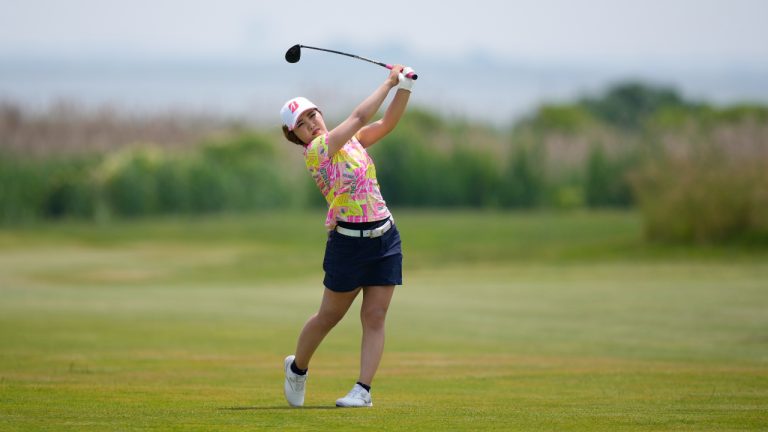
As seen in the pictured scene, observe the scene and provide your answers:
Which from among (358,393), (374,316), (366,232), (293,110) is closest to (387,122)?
(293,110)

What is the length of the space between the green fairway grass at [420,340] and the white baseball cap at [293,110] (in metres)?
1.88

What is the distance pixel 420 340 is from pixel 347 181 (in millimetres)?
8237

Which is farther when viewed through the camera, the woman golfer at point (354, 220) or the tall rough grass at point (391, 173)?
the tall rough grass at point (391, 173)

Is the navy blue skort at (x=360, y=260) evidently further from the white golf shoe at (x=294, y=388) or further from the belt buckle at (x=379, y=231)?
the white golf shoe at (x=294, y=388)

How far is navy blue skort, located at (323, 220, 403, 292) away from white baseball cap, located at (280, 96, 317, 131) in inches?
29.8

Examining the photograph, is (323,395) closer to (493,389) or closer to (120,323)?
(493,389)

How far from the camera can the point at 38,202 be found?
52562 mm

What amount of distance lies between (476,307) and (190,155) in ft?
131

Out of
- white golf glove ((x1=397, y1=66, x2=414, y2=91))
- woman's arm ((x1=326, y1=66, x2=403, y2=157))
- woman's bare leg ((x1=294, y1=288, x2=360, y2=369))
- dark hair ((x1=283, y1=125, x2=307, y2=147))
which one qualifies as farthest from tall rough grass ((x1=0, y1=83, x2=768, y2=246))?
woman's arm ((x1=326, y1=66, x2=403, y2=157))

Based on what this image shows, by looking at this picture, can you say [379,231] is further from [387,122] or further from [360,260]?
[387,122]

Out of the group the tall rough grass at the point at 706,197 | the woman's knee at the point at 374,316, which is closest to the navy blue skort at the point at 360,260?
the woman's knee at the point at 374,316

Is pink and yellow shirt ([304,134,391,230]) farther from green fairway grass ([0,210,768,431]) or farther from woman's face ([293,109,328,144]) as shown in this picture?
green fairway grass ([0,210,768,431])

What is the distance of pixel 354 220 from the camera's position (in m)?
9.02

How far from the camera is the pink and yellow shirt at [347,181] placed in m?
8.95
